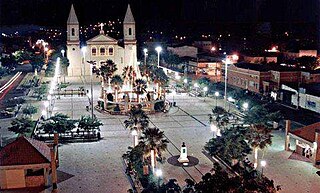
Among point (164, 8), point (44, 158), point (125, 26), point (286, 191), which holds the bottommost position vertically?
point (286, 191)

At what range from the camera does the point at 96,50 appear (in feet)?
209

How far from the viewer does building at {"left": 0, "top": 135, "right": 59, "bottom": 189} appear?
20.5 m

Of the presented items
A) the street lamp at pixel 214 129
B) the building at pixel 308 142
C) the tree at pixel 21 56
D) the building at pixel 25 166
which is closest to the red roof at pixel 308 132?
the building at pixel 308 142

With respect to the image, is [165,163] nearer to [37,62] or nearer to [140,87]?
[140,87]

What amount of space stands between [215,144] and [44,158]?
9.21m

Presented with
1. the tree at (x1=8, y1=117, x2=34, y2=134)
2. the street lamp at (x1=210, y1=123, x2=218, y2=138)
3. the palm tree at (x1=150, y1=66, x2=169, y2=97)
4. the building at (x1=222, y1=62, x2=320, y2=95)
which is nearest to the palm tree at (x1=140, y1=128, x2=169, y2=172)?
the street lamp at (x1=210, y1=123, x2=218, y2=138)

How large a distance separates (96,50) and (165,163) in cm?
4218

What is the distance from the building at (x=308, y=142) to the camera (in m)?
23.7

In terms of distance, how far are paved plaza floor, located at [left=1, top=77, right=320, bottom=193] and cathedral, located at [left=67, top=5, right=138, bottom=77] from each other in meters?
28.1

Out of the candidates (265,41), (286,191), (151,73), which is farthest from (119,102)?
(265,41)

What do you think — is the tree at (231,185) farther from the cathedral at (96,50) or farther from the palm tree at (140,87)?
the cathedral at (96,50)

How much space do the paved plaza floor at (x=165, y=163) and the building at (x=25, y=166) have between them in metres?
0.98

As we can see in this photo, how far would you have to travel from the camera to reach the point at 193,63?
221ft

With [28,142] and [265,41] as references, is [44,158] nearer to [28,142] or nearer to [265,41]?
[28,142]
